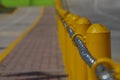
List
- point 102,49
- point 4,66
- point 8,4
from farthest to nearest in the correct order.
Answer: point 8,4
point 4,66
point 102,49

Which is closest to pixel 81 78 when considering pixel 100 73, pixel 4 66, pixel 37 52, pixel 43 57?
pixel 100 73

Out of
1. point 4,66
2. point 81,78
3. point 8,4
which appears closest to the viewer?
point 81,78

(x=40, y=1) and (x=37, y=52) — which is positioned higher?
(x=40, y=1)

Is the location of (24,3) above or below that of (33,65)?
above

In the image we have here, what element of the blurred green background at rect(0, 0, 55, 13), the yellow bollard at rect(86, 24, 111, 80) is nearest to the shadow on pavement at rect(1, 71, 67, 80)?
the yellow bollard at rect(86, 24, 111, 80)

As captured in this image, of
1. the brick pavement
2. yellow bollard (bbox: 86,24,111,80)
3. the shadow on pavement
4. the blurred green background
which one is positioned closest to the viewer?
yellow bollard (bbox: 86,24,111,80)

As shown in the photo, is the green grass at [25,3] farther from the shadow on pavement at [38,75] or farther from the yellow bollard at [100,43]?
the yellow bollard at [100,43]

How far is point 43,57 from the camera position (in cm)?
1195

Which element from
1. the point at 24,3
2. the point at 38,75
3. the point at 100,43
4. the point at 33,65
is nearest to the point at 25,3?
the point at 24,3

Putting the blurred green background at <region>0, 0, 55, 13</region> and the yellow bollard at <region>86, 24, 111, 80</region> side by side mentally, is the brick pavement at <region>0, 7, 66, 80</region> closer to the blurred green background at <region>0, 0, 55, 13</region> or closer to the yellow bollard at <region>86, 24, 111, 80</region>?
the yellow bollard at <region>86, 24, 111, 80</region>

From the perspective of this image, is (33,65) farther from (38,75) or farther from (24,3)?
(24,3)

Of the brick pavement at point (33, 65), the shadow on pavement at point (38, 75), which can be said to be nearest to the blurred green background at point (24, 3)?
the brick pavement at point (33, 65)

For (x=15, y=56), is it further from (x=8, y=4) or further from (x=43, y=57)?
Result: (x=8, y=4)

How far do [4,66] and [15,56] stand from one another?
1.84 metres
